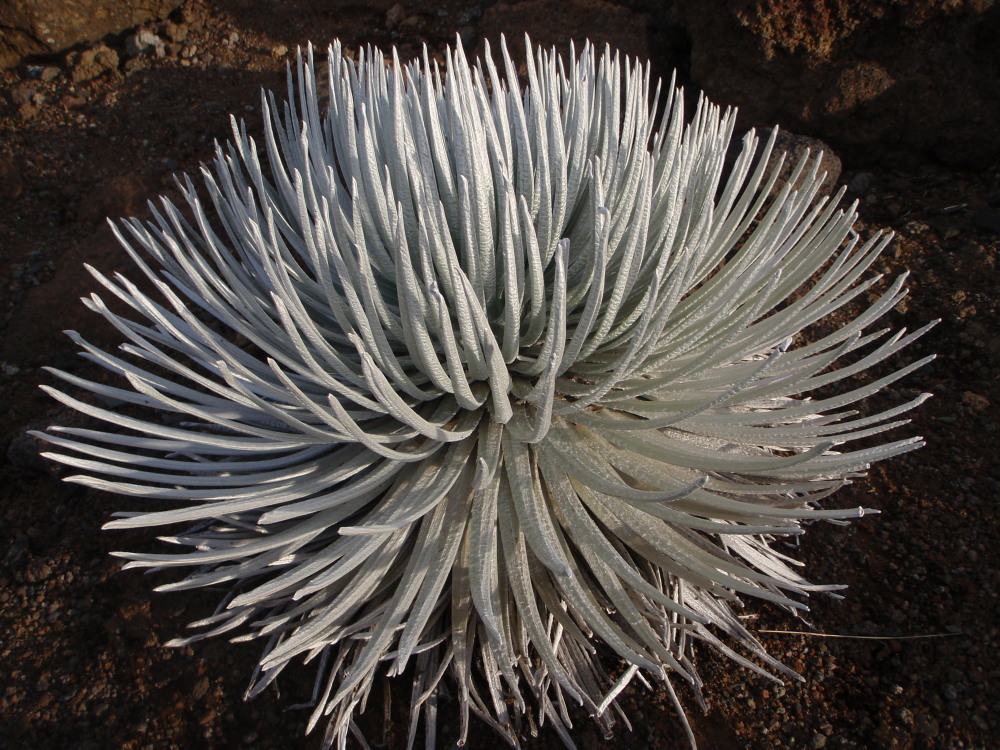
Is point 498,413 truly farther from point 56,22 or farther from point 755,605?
point 56,22

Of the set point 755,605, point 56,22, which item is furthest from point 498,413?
point 56,22

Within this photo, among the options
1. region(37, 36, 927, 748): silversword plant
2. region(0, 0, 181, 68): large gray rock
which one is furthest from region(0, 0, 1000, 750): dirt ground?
region(0, 0, 181, 68): large gray rock

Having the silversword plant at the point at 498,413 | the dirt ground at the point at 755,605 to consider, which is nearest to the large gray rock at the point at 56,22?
the dirt ground at the point at 755,605

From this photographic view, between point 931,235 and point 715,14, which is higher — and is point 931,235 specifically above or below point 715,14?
below

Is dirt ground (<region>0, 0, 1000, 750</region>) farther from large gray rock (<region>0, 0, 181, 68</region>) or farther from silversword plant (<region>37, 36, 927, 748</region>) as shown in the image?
large gray rock (<region>0, 0, 181, 68</region>)

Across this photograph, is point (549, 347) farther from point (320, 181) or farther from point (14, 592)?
point (14, 592)

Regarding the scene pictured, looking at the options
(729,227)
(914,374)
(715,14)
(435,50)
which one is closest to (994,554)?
(914,374)
